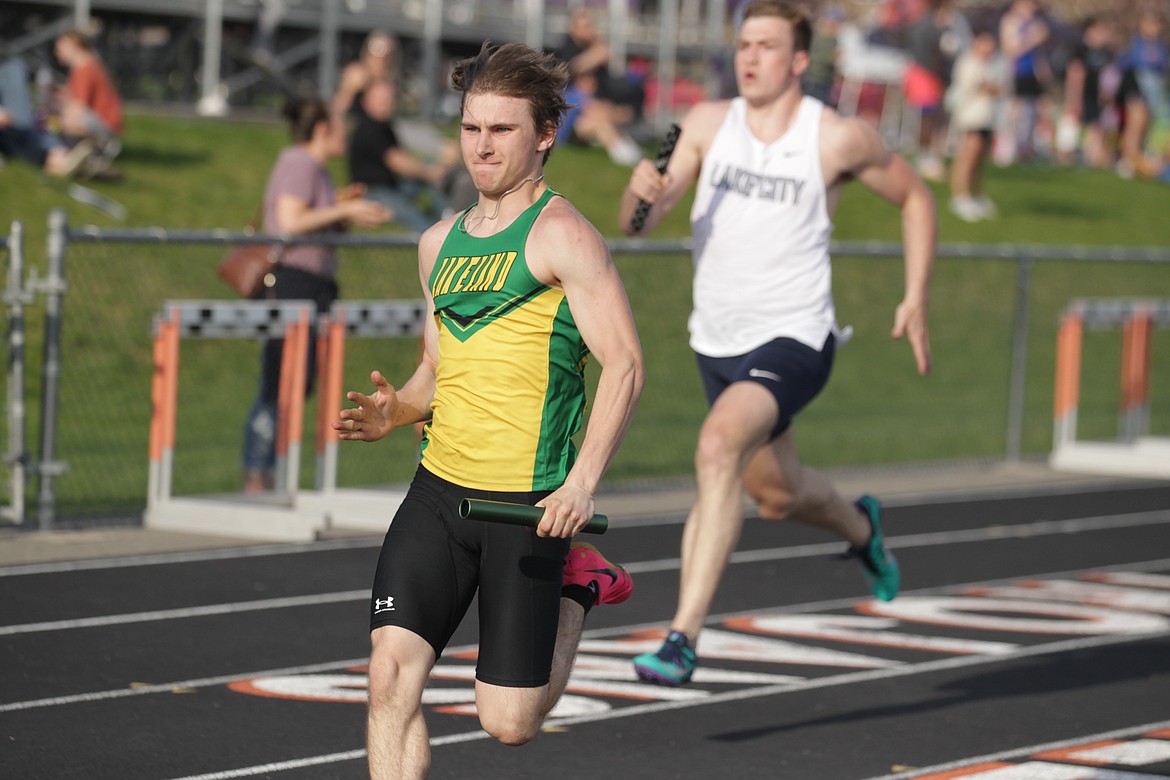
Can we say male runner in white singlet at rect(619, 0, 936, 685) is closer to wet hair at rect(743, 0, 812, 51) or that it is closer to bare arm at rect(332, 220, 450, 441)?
wet hair at rect(743, 0, 812, 51)

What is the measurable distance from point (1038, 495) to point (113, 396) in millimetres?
6481

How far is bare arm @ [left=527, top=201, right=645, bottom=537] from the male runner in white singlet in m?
2.40

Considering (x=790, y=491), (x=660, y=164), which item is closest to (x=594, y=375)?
(x=790, y=491)

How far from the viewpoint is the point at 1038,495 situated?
13.7 m

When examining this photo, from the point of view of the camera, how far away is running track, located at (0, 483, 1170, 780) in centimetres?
628

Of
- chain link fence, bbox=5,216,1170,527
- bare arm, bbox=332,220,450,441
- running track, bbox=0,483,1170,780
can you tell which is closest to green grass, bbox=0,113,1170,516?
chain link fence, bbox=5,216,1170,527

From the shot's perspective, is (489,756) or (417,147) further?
(417,147)

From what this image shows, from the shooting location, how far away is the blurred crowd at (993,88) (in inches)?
974

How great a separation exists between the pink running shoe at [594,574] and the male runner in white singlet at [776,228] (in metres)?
2.15

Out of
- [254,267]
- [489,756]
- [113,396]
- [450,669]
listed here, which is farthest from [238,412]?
[489,756]

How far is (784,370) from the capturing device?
24.0ft

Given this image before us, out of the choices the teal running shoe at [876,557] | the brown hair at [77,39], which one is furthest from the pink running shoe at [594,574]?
the brown hair at [77,39]

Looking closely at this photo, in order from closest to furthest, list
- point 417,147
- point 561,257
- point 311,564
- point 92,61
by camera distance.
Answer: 1. point 561,257
2. point 311,564
3. point 92,61
4. point 417,147

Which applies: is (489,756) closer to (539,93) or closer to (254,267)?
(539,93)
